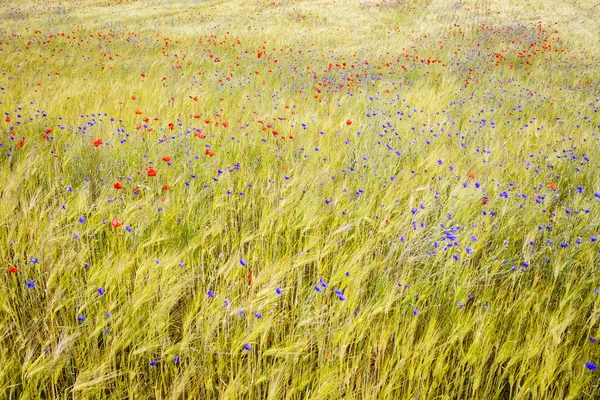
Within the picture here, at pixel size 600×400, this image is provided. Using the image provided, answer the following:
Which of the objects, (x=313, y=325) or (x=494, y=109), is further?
(x=494, y=109)

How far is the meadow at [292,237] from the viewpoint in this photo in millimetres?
1188

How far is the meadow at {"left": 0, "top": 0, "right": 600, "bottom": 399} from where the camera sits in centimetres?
119

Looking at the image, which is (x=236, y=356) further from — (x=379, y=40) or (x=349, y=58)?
(x=379, y=40)

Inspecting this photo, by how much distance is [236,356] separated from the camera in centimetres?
124

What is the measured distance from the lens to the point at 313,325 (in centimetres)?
141

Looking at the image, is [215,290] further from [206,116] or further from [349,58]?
[349,58]

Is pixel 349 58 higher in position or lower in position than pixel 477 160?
higher

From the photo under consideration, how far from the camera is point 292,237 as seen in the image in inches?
77.8

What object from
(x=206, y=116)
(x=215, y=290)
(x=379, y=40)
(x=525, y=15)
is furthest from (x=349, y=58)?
(x=525, y=15)

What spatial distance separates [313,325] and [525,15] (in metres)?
21.2

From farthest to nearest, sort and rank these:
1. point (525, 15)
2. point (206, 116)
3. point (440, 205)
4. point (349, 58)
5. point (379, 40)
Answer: point (525, 15) → point (379, 40) → point (349, 58) → point (206, 116) → point (440, 205)

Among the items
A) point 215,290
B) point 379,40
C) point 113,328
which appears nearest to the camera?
point 113,328

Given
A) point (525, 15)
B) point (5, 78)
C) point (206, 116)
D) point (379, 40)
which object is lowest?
point (206, 116)

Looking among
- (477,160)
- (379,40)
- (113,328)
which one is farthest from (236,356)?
(379,40)
